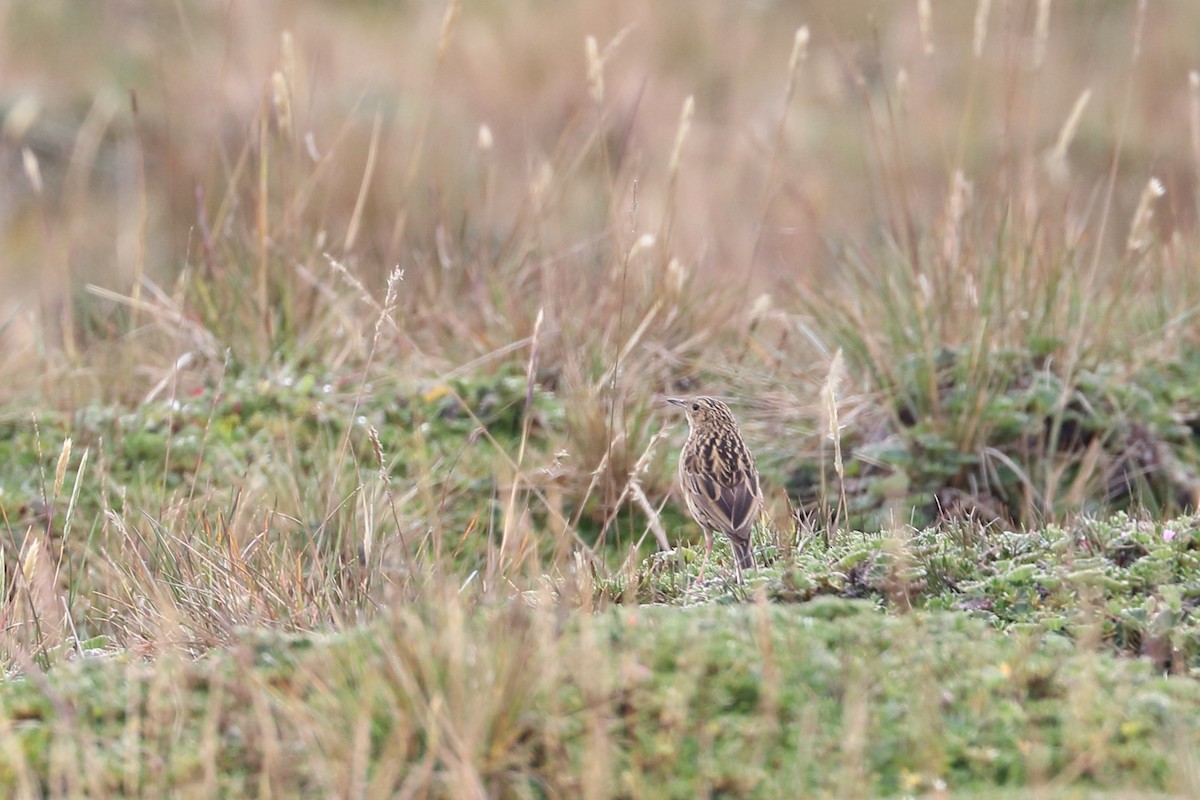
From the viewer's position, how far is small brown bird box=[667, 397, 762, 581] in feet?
11.6

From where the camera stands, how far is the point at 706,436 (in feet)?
13.8

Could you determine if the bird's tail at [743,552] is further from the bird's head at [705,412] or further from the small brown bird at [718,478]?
the bird's head at [705,412]

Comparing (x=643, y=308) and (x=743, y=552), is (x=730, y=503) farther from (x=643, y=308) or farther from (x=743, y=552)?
(x=643, y=308)

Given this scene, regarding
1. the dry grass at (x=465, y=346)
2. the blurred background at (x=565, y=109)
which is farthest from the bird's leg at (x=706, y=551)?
the blurred background at (x=565, y=109)

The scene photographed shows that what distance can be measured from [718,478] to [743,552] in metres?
0.39

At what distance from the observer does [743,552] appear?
3.48 m

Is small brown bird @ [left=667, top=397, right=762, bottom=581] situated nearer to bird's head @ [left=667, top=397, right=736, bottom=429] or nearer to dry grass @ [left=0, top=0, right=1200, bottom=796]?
bird's head @ [left=667, top=397, right=736, bottom=429]

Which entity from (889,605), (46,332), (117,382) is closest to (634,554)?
(889,605)

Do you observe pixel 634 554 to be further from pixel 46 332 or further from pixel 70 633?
pixel 46 332

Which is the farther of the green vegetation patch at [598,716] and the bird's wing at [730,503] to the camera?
the bird's wing at [730,503]

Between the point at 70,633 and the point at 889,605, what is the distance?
6.17 ft

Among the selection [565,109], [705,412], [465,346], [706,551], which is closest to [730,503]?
[706,551]

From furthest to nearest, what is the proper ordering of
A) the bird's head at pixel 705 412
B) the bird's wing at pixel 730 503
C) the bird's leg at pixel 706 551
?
1. the bird's head at pixel 705 412
2. the bird's wing at pixel 730 503
3. the bird's leg at pixel 706 551

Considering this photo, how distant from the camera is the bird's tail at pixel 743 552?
135 inches
